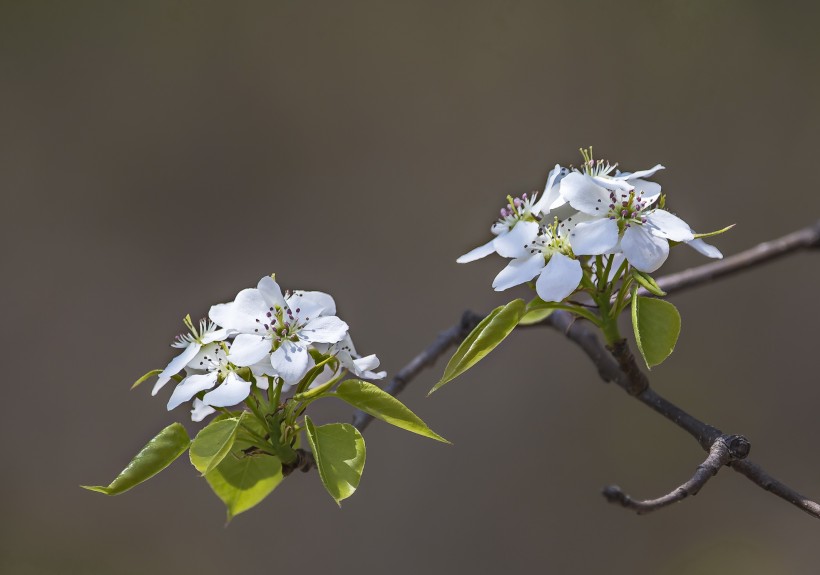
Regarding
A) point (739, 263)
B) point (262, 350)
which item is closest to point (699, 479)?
point (262, 350)

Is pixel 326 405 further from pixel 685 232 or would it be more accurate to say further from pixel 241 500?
pixel 685 232

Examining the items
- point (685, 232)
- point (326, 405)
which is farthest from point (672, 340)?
point (326, 405)

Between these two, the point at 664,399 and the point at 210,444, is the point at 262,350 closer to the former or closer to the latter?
the point at 210,444

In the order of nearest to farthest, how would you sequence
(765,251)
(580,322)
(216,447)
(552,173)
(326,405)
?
(216,447) < (552,173) < (580,322) < (765,251) < (326,405)

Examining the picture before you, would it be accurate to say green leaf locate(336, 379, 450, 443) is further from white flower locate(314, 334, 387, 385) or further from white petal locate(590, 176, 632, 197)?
white petal locate(590, 176, 632, 197)

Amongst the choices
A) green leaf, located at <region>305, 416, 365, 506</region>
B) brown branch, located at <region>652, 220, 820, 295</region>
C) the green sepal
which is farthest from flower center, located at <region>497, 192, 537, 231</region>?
brown branch, located at <region>652, 220, 820, 295</region>

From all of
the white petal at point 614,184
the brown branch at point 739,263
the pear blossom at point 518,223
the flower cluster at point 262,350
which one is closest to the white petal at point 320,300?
the flower cluster at point 262,350

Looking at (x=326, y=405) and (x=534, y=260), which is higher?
(x=534, y=260)
